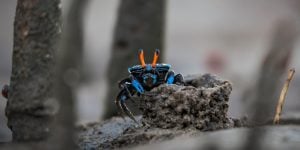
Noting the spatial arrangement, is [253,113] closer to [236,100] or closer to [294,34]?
[294,34]

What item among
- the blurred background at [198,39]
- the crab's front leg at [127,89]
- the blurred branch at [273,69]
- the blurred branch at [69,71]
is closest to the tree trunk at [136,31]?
the crab's front leg at [127,89]

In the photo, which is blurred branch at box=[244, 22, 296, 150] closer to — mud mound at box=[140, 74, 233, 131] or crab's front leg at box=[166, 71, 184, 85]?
mud mound at box=[140, 74, 233, 131]

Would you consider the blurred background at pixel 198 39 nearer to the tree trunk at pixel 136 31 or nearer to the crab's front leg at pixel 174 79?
the tree trunk at pixel 136 31

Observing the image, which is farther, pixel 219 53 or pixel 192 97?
pixel 219 53

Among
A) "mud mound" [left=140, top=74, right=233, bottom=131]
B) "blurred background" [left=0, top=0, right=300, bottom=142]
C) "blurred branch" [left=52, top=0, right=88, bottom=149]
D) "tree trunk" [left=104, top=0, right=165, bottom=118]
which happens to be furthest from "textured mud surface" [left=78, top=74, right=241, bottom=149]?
"blurred background" [left=0, top=0, right=300, bottom=142]

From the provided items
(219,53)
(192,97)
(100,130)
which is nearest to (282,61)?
(192,97)


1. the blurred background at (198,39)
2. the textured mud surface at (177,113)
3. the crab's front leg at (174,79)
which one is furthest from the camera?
the blurred background at (198,39)
